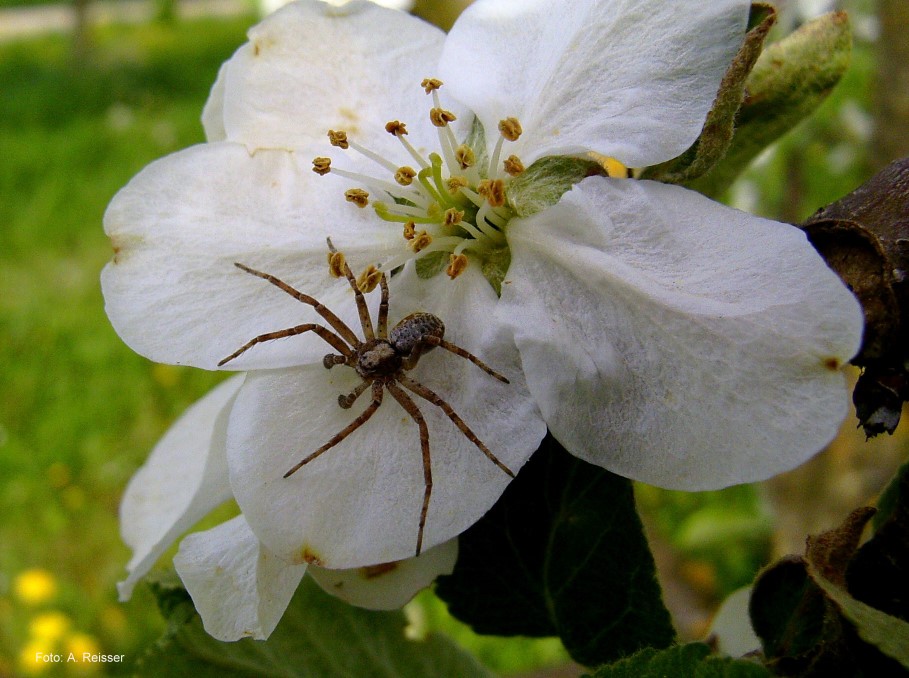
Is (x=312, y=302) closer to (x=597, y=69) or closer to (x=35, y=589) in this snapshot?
(x=597, y=69)

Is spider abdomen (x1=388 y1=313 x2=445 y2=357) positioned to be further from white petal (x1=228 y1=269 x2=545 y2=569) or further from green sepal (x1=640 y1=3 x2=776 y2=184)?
green sepal (x1=640 y1=3 x2=776 y2=184)

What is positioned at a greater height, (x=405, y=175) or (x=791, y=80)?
(x=791, y=80)

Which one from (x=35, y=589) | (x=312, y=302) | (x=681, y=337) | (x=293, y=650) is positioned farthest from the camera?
(x=35, y=589)

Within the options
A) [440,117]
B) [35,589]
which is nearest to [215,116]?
[440,117]

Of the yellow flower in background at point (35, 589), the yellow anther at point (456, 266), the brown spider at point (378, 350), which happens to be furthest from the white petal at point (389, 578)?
the yellow flower in background at point (35, 589)

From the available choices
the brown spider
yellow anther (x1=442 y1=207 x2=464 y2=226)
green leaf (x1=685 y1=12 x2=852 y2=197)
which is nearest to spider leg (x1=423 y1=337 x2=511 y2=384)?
the brown spider

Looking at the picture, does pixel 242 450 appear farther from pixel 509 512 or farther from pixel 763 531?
pixel 763 531

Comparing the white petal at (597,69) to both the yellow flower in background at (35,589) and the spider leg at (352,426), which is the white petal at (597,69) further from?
the yellow flower in background at (35,589)
